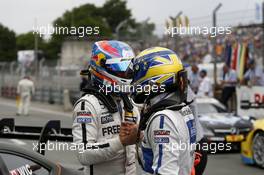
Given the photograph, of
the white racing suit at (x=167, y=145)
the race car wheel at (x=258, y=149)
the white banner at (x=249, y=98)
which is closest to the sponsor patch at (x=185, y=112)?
the white racing suit at (x=167, y=145)

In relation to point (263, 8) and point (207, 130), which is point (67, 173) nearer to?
point (207, 130)

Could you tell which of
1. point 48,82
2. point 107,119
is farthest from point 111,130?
point 48,82

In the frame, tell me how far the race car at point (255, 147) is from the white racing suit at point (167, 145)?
6923 millimetres

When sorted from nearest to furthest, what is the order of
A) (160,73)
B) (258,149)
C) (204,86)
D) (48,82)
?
1. (160,73)
2. (258,149)
3. (204,86)
4. (48,82)

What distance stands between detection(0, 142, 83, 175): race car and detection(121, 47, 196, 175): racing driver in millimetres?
983

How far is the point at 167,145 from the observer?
9.18ft

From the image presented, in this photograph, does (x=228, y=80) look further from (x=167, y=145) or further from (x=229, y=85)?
(x=167, y=145)

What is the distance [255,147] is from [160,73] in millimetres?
7253

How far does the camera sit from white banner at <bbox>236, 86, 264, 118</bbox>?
14602mm

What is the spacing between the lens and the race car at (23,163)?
362 centimetres

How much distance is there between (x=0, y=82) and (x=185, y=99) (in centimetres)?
2918

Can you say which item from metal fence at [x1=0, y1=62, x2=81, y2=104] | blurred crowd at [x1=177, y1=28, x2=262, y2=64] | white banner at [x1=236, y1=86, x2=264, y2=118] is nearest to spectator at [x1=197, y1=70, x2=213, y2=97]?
blurred crowd at [x1=177, y1=28, x2=262, y2=64]

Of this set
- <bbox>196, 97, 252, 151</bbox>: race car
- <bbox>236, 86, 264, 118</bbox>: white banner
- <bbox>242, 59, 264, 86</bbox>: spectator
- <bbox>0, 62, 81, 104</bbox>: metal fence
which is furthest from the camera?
<bbox>0, 62, 81, 104</bbox>: metal fence

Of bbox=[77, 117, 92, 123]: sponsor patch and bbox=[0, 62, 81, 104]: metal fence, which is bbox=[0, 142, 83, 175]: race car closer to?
bbox=[77, 117, 92, 123]: sponsor patch
